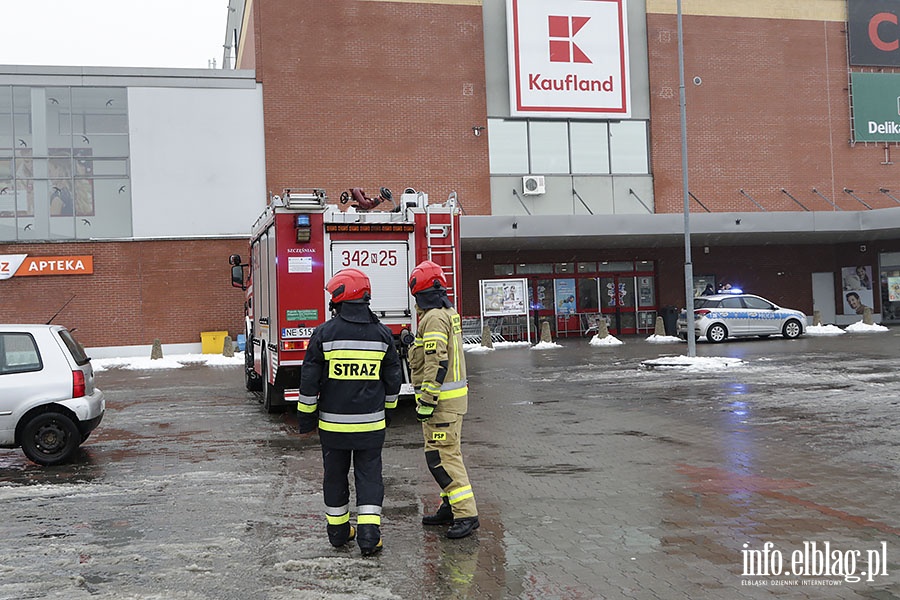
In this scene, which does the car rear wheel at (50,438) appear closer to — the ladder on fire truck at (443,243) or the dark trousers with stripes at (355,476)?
the dark trousers with stripes at (355,476)

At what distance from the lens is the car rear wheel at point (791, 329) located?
27.0 metres

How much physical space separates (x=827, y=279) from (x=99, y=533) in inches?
1364

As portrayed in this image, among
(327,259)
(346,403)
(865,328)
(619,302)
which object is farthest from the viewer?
(619,302)

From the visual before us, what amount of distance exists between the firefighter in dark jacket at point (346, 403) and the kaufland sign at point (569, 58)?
25951 mm

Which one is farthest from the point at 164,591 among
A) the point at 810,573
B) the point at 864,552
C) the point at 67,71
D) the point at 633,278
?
the point at 633,278

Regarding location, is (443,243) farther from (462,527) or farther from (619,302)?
(619,302)

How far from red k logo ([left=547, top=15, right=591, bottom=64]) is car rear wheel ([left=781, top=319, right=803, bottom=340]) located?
12.1 meters

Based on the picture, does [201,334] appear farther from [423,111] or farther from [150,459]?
[150,459]

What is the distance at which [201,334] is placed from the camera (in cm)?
2714

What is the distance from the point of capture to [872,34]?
3391 centimetres

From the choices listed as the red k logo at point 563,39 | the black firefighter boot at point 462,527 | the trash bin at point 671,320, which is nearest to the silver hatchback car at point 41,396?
the black firefighter boot at point 462,527

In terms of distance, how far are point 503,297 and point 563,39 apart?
991 centimetres

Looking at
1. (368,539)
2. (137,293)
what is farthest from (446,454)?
(137,293)

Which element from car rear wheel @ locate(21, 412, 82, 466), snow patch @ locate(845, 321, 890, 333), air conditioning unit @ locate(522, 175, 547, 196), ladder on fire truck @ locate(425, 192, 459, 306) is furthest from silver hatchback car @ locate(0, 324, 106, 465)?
snow patch @ locate(845, 321, 890, 333)
